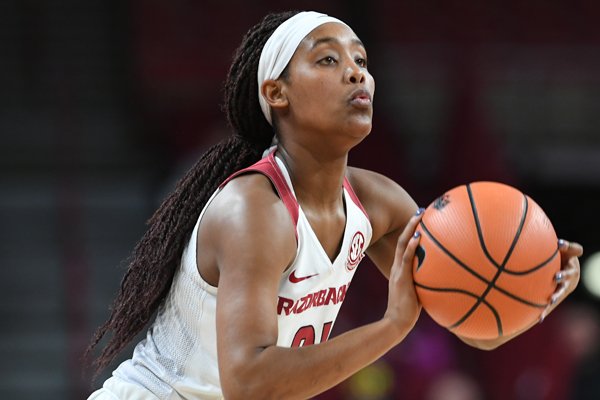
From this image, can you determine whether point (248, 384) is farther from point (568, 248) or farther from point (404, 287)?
point (568, 248)

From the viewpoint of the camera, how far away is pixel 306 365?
2.55m

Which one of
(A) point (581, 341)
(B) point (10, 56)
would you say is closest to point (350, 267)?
(A) point (581, 341)

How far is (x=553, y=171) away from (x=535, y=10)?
1.28m

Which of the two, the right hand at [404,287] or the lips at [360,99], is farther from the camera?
the lips at [360,99]

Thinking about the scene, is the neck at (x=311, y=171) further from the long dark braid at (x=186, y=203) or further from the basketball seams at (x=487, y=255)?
the basketball seams at (x=487, y=255)

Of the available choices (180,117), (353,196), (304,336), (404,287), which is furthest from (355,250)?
(180,117)

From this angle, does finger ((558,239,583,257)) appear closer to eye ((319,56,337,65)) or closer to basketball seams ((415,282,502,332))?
basketball seams ((415,282,502,332))

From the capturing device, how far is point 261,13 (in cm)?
820

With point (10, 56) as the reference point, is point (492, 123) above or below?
below

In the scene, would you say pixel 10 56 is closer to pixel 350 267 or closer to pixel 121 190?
pixel 121 190

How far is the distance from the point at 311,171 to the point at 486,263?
615mm

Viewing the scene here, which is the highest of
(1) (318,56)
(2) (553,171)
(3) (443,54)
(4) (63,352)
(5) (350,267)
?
(1) (318,56)

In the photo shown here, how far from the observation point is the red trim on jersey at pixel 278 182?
2818 mm

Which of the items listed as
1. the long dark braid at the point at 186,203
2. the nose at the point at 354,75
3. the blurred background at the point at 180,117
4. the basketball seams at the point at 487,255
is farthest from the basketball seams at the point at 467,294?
the blurred background at the point at 180,117
